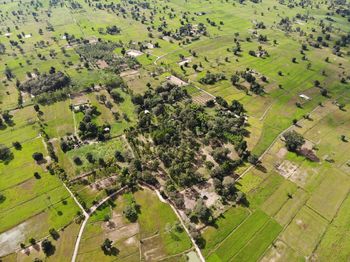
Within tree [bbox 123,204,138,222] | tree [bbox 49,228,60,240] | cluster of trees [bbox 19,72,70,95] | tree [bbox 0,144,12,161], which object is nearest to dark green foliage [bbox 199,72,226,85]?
cluster of trees [bbox 19,72,70,95]

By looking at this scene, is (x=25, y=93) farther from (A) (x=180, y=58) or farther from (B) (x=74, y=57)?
(A) (x=180, y=58)

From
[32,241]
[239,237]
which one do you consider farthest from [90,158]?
[239,237]

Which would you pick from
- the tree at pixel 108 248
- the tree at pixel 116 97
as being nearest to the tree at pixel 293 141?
the tree at pixel 108 248

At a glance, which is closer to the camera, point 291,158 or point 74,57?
point 291,158

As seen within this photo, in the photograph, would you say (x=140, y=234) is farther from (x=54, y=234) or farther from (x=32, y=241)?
(x=32, y=241)

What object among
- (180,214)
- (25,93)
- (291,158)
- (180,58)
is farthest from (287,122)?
(25,93)

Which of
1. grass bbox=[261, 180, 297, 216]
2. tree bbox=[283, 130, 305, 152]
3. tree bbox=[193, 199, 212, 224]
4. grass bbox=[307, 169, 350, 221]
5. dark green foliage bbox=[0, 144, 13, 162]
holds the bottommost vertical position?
dark green foliage bbox=[0, 144, 13, 162]

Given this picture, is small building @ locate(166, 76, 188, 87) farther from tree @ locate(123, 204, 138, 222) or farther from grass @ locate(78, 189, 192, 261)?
tree @ locate(123, 204, 138, 222)
